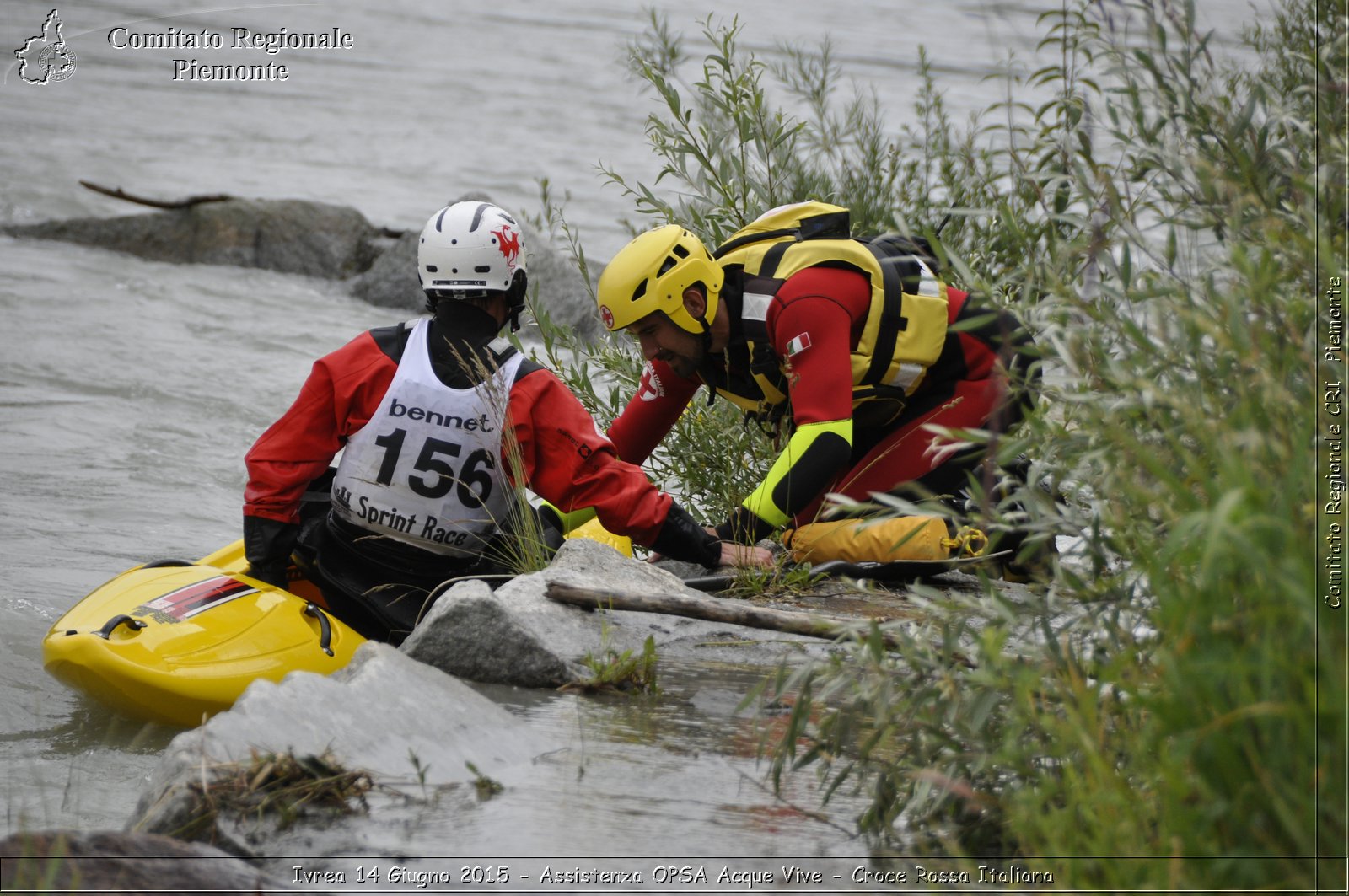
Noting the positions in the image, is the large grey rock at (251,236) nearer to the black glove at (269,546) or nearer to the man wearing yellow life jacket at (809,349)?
the man wearing yellow life jacket at (809,349)

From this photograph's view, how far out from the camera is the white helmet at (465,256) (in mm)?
4680

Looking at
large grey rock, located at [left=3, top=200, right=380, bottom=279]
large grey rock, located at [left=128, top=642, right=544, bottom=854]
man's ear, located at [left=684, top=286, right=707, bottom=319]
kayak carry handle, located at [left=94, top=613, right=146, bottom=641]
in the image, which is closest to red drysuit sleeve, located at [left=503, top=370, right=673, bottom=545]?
man's ear, located at [left=684, top=286, right=707, bottom=319]

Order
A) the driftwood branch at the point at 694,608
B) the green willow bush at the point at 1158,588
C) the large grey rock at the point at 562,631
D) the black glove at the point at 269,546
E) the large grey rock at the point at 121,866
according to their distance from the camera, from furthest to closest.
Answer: the black glove at the point at 269,546, the driftwood branch at the point at 694,608, the large grey rock at the point at 562,631, the large grey rock at the point at 121,866, the green willow bush at the point at 1158,588

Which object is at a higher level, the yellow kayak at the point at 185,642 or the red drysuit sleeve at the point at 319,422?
the red drysuit sleeve at the point at 319,422

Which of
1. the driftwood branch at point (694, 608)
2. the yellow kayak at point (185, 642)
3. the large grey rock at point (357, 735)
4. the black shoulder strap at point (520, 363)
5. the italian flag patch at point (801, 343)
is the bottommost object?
the yellow kayak at point (185, 642)

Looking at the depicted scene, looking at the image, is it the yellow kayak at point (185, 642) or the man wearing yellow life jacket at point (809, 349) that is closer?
the yellow kayak at point (185, 642)

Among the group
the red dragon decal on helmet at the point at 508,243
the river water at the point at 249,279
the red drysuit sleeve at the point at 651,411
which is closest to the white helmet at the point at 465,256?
the red dragon decal on helmet at the point at 508,243

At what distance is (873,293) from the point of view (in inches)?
206

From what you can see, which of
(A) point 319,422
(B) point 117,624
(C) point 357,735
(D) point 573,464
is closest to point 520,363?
(D) point 573,464

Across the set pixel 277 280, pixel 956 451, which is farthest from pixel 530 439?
pixel 277 280

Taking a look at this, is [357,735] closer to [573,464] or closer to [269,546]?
[573,464]

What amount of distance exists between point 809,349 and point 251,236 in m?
12.3

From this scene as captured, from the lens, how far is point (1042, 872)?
245 cm

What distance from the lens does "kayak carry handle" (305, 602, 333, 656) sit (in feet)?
15.3
